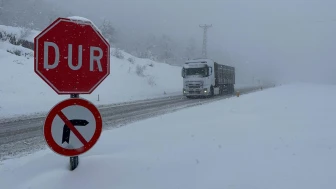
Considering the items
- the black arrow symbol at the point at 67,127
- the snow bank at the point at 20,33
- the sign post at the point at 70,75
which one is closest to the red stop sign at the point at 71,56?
the sign post at the point at 70,75

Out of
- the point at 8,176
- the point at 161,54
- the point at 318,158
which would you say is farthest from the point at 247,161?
the point at 161,54

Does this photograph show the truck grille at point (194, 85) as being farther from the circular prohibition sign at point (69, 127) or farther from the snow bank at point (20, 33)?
the circular prohibition sign at point (69, 127)

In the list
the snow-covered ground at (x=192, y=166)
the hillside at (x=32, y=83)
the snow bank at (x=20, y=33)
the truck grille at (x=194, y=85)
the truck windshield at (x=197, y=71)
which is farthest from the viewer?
the snow bank at (x=20, y=33)

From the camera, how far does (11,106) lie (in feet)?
54.2

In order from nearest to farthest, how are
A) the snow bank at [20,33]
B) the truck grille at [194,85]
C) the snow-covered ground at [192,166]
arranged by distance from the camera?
1. the snow-covered ground at [192,166]
2. the truck grille at [194,85]
3. the snow bank at [20,33]

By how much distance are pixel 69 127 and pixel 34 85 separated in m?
20.3

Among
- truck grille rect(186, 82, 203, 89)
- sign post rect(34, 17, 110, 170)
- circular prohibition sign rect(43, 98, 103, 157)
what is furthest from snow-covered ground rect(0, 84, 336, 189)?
truck grille rect(186, 82, 203, 89)

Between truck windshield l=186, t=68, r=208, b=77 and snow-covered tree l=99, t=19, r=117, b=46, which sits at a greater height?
snow-covered tree l=99, t=19, r=117, b=46

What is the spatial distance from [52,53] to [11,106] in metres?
15.6

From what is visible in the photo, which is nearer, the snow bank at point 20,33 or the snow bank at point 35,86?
the snow bank at point 35,86

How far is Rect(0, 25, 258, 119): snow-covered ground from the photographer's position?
17.6 meters

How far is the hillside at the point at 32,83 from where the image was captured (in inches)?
704

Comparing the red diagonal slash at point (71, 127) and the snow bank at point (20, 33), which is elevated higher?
the snow bank at point (20, 33)

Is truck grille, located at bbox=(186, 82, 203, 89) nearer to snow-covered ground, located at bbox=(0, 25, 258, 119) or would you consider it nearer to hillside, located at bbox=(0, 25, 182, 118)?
snow-covered ground, located at bbox=(0, 25, 258, 119)
